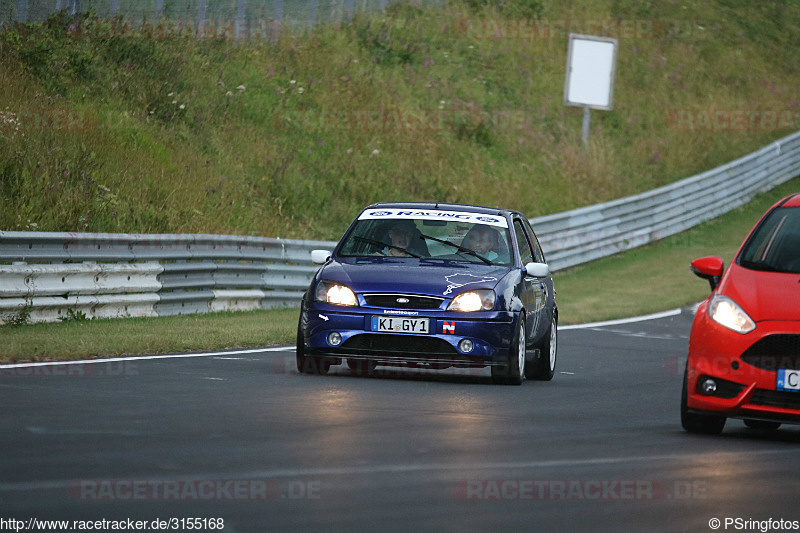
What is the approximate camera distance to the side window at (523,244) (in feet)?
44.0

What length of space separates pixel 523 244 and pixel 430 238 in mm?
1144

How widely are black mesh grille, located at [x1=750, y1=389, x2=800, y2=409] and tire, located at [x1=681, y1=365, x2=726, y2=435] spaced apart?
45cm

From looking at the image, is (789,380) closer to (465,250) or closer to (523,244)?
(465,250)

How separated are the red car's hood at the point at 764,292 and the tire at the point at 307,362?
409 cm

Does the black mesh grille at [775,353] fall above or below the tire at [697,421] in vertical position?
above

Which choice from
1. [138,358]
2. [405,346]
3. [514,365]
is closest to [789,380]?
[514,365]

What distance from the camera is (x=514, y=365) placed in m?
11.9

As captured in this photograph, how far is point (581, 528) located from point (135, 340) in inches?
350

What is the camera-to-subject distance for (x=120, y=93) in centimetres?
2738

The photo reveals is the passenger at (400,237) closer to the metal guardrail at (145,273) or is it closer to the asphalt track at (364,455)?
the asphalt track at (364,455)

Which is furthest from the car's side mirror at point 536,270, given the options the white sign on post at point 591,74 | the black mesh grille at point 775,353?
the white sign on post at point 591,74

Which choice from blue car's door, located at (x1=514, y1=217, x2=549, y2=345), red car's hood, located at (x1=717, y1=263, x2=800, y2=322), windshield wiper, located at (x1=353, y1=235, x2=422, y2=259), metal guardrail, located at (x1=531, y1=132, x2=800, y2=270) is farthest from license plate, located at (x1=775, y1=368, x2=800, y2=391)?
metal guardrail, located at (x1=531, y1=132, x2=800, y2=270)

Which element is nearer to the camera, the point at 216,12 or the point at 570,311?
the point at 570,311

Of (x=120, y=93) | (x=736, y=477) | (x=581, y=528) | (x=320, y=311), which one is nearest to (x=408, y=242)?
(x=320, y=311)
